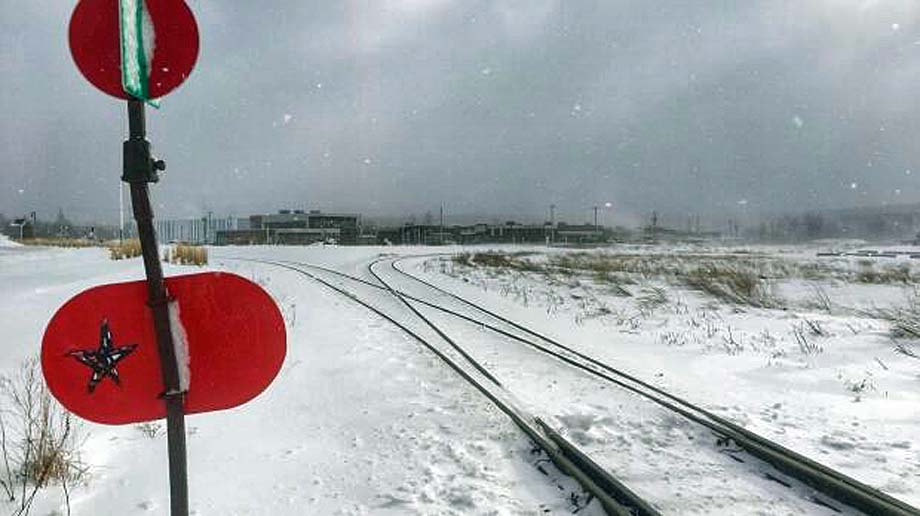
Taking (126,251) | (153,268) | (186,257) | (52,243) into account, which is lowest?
(186,257)

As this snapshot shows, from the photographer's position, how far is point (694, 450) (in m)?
3.98

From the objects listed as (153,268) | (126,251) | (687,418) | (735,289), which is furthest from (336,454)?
(126,251)

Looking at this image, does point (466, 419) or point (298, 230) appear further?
point (298, 230)

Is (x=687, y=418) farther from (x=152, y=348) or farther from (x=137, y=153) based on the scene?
(x=137, y=153)

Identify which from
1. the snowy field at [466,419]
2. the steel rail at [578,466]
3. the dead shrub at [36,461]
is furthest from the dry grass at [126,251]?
the steel rail at [578,466]

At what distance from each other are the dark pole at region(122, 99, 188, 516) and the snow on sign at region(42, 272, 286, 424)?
0.03m

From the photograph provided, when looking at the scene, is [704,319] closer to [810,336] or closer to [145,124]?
[810,336]

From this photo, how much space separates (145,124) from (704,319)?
1106 cm

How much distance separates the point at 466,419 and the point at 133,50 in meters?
3.59

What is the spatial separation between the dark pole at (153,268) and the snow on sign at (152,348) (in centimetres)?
3

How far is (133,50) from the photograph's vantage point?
1.67 metres

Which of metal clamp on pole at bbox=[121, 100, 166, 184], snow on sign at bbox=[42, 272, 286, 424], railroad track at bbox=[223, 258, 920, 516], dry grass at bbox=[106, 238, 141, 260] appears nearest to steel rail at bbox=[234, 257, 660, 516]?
railroad track at bbox=[223, 258, 920, 516]

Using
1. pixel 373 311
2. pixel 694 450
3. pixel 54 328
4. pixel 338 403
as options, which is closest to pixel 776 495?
pixel 694 450

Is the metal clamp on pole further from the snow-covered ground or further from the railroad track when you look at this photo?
the railroad track
